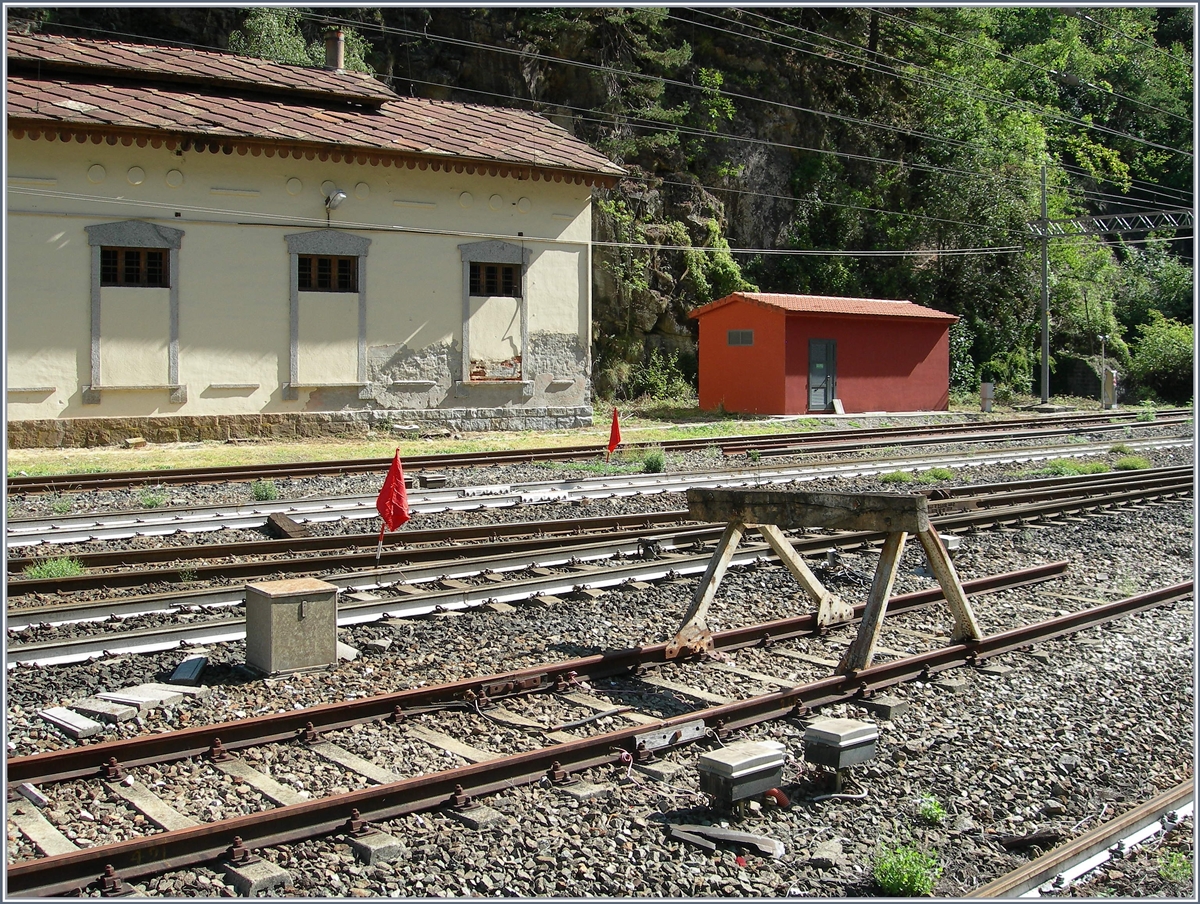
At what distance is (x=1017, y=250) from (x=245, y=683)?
42.5m

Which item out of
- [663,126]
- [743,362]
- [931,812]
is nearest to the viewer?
[931,812]

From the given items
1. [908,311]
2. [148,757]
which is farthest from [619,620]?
[908,311]

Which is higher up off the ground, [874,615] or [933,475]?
[933,475]

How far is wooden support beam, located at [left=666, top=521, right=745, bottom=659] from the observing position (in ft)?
24.4

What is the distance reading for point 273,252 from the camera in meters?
22.7

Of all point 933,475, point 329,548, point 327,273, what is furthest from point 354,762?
point 327,273

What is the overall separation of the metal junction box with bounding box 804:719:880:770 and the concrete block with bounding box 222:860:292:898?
2680mm

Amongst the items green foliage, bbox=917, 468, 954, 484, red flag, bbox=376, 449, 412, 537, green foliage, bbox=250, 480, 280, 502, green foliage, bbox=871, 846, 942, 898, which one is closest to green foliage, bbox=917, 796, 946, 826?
green foliage, bbox=871, 846, 942, 898

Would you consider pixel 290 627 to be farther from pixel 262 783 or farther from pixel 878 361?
pixel 878 361

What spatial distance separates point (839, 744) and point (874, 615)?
202 centimetres

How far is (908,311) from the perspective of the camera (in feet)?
108

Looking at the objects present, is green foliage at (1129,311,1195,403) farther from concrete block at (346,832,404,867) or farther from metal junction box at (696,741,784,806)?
concrete block at (346,832,404,867)

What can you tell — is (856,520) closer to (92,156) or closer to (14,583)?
(14,583)

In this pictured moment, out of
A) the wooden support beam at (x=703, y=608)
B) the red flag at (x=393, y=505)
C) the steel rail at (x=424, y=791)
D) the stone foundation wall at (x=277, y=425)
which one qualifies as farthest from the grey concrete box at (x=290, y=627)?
the stone foundation wall at (x=277, y=425)
